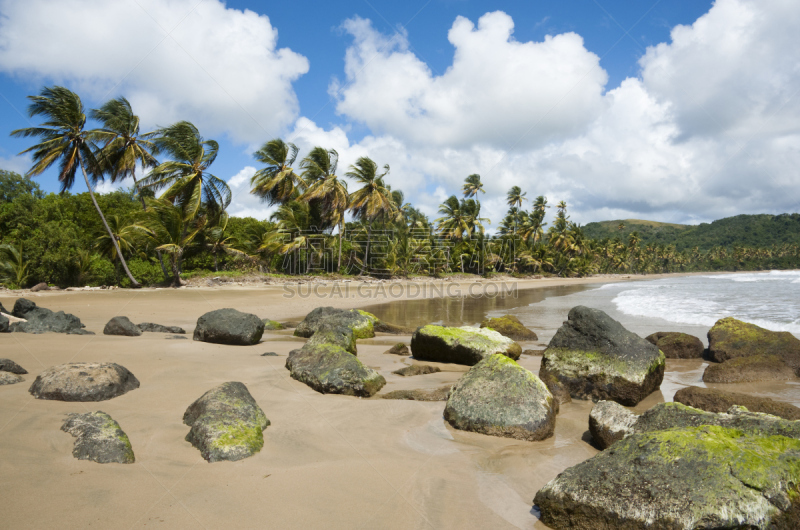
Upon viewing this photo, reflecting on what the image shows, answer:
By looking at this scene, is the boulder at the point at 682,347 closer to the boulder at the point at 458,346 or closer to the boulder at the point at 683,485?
the boulder at the point at 458,346

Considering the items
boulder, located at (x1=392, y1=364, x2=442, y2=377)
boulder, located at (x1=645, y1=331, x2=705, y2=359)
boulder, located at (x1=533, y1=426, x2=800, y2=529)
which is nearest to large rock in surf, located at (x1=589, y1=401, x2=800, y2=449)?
boulder, located at (x1=533, y1=426, x2=800, y2=529)

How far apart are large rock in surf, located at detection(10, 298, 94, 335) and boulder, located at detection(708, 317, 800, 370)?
39.0ft

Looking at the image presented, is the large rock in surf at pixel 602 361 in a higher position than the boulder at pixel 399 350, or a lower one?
higher

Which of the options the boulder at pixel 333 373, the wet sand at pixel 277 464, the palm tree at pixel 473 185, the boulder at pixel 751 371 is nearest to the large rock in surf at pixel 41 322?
the wet sand at pixel 277 464

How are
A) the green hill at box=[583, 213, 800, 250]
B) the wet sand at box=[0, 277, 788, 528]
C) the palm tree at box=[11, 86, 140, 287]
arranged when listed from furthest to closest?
the green hill at box=[583, 213, 800, 250]
the palm tree at box=[11, 86, 140, 287]
the wet sand at box=[0, 277, 788, 528]

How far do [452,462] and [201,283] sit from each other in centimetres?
2331

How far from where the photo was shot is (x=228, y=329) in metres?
7.64

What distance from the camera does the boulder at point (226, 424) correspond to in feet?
10.4

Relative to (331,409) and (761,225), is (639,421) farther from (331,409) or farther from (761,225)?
(761,225)

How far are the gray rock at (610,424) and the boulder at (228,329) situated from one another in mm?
6058

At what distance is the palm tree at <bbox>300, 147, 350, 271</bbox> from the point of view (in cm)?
3272

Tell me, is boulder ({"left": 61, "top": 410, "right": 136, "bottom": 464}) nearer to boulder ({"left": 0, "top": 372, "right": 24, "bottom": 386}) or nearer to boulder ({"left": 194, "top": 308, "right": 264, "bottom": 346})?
boulder ({"left": 0, "top": 372, "right": 24, "bottom": 386})

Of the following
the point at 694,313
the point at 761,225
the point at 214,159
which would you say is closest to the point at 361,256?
the point at 214,159

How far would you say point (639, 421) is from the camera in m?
3.70
